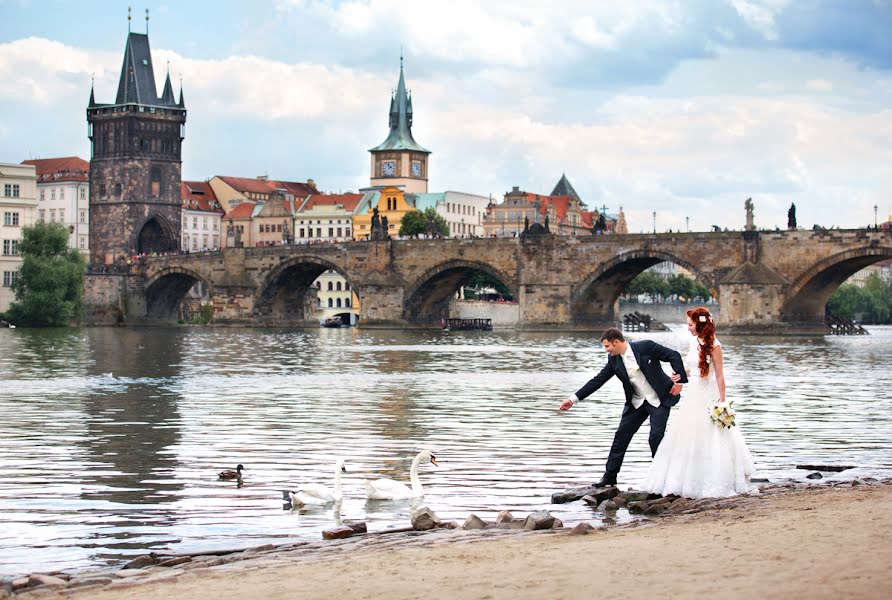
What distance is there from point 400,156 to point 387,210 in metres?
14.8

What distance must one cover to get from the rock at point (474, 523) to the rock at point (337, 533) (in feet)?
2.91

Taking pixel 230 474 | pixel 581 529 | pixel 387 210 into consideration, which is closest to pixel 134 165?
pixel 387 210

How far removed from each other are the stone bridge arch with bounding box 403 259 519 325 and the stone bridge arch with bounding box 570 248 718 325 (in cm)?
415

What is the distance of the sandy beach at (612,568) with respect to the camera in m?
8.12

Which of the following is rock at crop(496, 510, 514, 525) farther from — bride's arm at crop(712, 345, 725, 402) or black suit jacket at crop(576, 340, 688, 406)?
bride's arm at crop(712, 345, 725, 402)

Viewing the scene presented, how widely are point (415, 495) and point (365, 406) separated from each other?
493 inches

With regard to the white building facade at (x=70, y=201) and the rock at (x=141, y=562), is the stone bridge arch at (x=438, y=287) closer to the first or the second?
the white building facade at (x=70, y=201)

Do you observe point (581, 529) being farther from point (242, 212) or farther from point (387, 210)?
point (387, 210)

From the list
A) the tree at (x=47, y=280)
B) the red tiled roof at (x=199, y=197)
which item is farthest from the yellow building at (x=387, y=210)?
the tree at (x=47, y=280)

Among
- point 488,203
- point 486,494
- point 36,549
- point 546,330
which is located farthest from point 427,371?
point 488,203

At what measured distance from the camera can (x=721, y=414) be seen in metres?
12.0

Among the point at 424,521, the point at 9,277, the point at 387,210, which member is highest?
the point at 387,210

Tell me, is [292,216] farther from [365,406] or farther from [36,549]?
[36,549]

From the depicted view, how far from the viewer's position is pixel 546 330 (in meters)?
74.3
